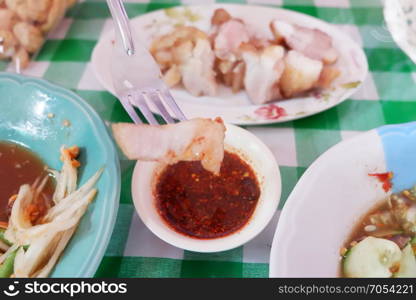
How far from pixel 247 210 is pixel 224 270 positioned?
15cm

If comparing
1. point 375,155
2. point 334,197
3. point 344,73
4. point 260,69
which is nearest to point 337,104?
point 344,73

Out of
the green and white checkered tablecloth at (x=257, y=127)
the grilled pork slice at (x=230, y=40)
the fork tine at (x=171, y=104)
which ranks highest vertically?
the fork tine at (x=171, y=104)

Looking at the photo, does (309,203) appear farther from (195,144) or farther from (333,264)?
(195,144)

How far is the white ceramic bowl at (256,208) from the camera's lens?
2.95 feet

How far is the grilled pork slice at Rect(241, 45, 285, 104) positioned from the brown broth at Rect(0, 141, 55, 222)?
0.69m

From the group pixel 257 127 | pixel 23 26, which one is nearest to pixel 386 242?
pixel 257 127

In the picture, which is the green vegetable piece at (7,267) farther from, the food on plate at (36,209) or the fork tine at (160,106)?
the fork tine at (160,106)

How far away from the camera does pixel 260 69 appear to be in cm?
133

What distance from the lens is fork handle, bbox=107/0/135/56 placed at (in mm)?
1086

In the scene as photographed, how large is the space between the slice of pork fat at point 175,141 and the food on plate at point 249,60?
48cm

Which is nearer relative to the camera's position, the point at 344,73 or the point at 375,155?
the point at 375,155

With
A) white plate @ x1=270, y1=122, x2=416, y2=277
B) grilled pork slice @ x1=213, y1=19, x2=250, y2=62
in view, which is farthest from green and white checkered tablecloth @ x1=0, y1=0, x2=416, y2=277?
grilled pork slice @ x1=213, y1=19, x2=250, y2=62

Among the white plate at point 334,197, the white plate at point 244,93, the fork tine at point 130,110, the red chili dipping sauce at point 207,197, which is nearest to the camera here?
the white plate at point 334,197

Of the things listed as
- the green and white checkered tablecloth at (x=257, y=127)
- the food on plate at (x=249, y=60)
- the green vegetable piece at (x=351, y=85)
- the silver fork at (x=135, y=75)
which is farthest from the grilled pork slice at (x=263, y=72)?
the silver fork at (x=135, y=75)
